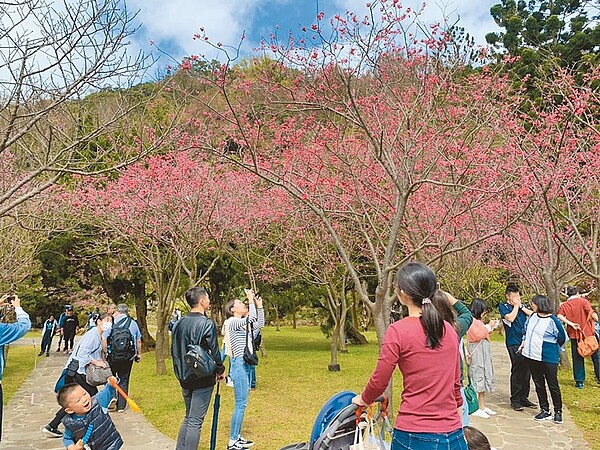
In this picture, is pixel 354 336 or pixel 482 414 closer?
pixel 482 414

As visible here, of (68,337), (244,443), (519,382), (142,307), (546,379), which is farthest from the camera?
(142,307)

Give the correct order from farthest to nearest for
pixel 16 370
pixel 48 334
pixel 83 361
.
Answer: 1. pixel 48 334
2. pixel 16 370
3. pixel 83 361

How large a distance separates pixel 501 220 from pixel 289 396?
15.8 ft

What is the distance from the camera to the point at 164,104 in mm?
10070

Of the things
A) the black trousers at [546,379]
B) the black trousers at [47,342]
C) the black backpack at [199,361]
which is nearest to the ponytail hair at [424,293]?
the black backpack at [199,361]

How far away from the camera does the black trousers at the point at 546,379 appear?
23.0 ft

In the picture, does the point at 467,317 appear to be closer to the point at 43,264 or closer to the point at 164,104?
the point at 164,104

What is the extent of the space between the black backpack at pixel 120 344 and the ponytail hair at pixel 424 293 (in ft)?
18.2

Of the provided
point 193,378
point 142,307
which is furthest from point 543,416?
point 142,307

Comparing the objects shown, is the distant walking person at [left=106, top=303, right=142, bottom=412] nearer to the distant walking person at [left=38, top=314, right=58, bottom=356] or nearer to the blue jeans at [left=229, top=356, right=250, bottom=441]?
the blue jeans at [left=229, top=356, right=250, bottom=441]

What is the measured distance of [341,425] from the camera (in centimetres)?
321

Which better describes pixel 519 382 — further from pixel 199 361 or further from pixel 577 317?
pixel 199 361

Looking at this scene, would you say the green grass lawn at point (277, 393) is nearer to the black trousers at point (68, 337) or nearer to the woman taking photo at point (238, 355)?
A: the woman taking photo at point (238, 355)

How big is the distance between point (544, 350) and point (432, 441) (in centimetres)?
483
